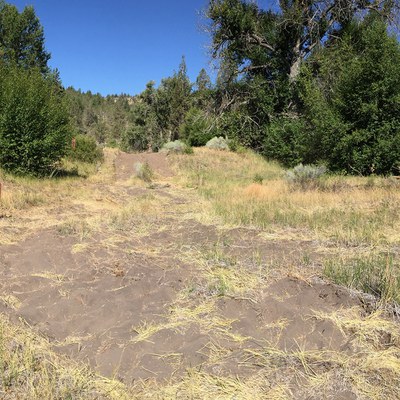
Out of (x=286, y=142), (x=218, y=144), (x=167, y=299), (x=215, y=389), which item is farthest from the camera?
(x=218, y=144)

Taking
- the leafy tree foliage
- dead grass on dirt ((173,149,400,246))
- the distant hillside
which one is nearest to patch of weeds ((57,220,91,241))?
dead grass on dirt ((173,149,400,246))

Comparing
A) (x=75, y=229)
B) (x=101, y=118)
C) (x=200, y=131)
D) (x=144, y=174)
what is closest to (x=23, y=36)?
(x=200, y=131)

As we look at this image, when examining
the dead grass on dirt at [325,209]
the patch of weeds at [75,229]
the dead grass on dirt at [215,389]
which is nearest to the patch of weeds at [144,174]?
the dead grass on dirt at [325,209]

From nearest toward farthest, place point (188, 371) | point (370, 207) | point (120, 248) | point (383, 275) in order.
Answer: point (188, 371), point (383, 275), point (120, 248), point (370, 207)

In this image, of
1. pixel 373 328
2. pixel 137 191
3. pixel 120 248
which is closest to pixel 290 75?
pixel 137 191

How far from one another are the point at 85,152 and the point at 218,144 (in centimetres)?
1014

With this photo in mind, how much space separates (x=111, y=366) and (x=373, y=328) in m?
2.55

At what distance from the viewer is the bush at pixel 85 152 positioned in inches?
830

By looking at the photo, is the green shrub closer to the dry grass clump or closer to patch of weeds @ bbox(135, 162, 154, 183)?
patch of weeds @ bbox(135, 162, 154, 183)

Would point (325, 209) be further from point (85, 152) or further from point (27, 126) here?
point (85, 152)

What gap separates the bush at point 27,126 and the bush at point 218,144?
47.2 ft

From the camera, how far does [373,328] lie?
149 inches

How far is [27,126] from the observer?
13438mm

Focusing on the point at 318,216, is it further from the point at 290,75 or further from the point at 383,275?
the point at 290,75
